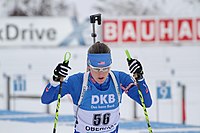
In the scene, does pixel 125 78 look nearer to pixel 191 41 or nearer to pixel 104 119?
pixel 104 119

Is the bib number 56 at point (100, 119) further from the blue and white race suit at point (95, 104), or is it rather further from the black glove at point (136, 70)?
the black glove at point (136, 70)

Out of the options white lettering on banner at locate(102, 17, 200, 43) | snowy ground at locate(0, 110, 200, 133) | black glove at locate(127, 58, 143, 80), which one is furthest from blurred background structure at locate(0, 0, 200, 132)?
black glove at locate(127, 58, 143, 80)

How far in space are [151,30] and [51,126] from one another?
4.16 metres

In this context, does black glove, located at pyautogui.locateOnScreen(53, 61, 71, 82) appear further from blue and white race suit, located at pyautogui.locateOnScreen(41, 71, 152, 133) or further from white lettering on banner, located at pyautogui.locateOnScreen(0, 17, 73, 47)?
white lettering on banner, located at pyautogui.locateOnScreen(0, 17, 73, 47)

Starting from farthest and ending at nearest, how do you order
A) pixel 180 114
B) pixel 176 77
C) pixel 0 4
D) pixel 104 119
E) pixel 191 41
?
pixel 0 4
pixel 191 41
pixel 176 77
pixel 180 114
pixel 104 119

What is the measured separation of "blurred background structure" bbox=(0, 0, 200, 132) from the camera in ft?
30.0

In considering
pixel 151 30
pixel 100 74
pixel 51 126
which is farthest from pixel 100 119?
pixel 151 30

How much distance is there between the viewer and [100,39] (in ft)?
32.8

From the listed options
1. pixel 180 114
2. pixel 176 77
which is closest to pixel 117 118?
pixel 180 114

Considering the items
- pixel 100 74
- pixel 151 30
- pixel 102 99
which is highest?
pixel 151 30

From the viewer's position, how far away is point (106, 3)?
10508mm

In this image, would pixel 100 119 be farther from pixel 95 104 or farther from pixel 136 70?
pixel 136 70

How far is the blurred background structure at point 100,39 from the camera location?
9.15 metres

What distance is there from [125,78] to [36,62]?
20.6 ft
